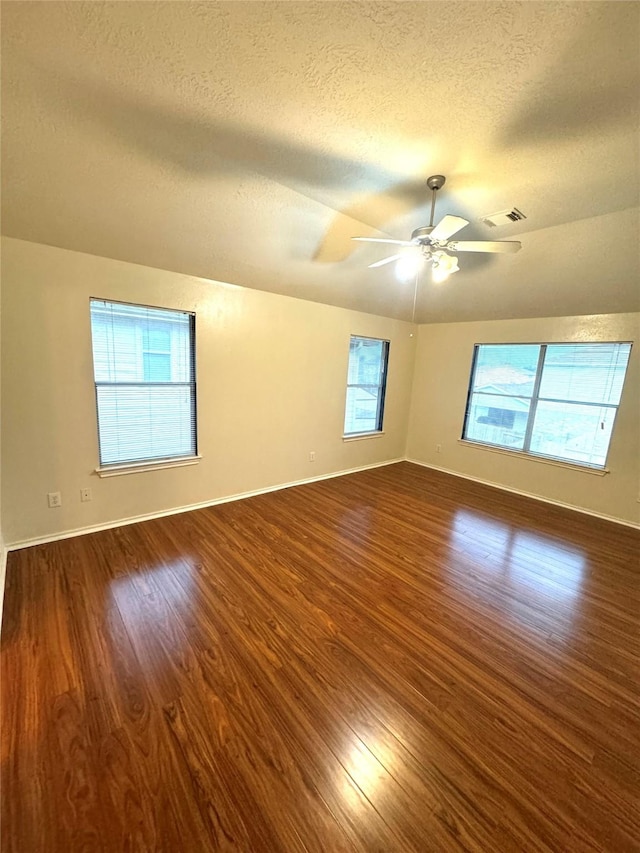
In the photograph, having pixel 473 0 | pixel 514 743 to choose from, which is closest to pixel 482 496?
pixel 514 743

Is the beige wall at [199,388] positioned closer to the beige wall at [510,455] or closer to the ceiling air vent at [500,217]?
the beige wall at [510,455]

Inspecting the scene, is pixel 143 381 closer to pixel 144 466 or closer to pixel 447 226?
pixel 144 466

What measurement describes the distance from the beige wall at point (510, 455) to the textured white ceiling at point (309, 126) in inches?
37.6

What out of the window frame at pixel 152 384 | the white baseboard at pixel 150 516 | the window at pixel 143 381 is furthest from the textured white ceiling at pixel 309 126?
the white baseboard at pixel 150 516

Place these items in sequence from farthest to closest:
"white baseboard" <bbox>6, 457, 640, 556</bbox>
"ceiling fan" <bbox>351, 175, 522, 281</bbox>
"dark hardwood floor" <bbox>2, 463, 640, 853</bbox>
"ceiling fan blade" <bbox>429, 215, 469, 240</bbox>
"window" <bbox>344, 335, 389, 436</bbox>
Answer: "window" <bbox>344, 335, 389, 436</bbox>
"white baseboard" <bbox>6, 457, 640, 556</bbox>
"ceiling fan" <bbox>351, 175, 522, 281</bbox>
"ceiling fan blade" <bbox>429, 215, 469, 240</bbox>
"dark hardwood floor" <bbox>2, 463, 640, 853</bbox>

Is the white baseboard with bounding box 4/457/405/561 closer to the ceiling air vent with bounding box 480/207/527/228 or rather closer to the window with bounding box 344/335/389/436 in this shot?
the window with bounding box 344/335/389/436

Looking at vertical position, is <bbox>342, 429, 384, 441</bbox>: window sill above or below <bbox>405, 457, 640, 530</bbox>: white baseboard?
above

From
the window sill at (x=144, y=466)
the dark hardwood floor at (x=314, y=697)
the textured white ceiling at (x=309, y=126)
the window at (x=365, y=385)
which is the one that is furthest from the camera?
the window at (x=365, y=385)

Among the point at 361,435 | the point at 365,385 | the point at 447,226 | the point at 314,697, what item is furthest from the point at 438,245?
the point at 361,435

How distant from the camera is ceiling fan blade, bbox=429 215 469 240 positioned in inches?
70.6

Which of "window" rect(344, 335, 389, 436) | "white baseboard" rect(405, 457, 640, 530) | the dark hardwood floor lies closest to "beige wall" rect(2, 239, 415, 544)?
Result: "window" rect(344, 335, 389, 436)

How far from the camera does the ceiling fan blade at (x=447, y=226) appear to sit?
179cm

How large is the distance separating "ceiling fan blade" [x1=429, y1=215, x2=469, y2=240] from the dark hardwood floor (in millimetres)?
2391

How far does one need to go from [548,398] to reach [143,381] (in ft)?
15.7
